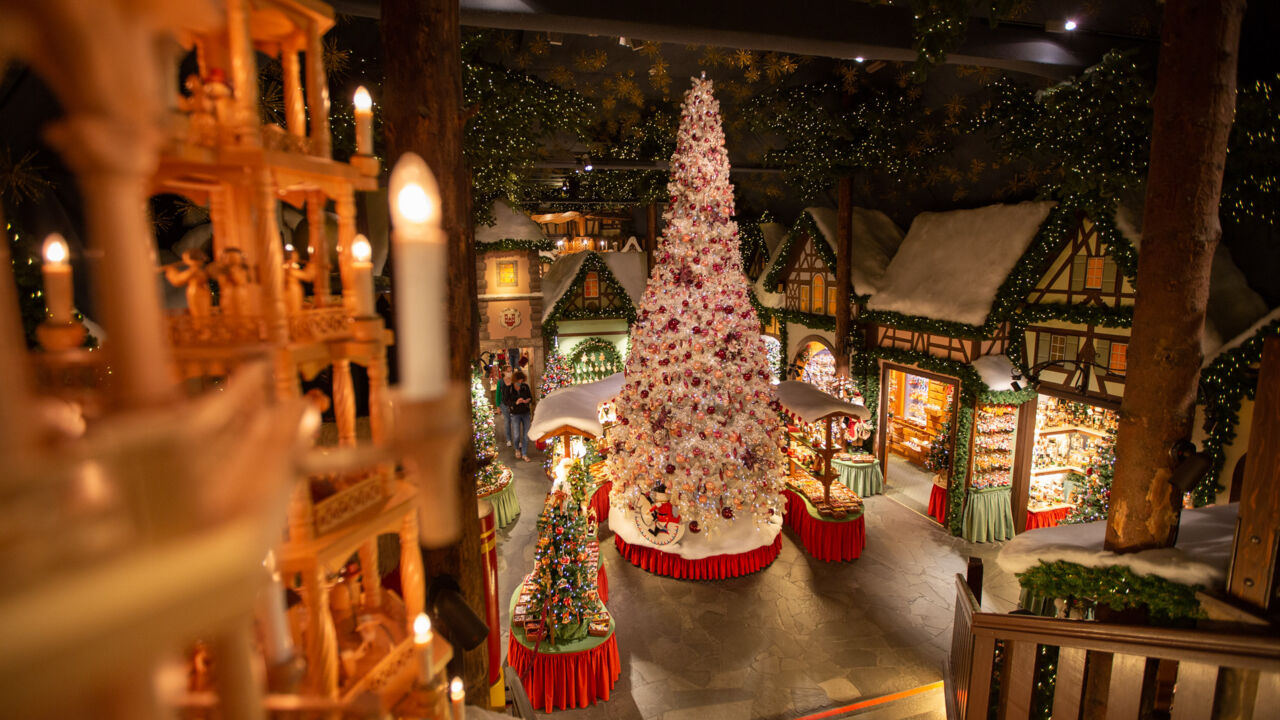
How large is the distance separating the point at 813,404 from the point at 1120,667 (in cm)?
548

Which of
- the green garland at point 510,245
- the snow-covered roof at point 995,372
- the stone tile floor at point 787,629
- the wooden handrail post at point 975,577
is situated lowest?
the stone tile floor at point 787,629

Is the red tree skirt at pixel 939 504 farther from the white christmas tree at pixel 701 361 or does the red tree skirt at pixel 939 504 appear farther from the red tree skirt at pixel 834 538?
the white christmas tree at pixel 701 361

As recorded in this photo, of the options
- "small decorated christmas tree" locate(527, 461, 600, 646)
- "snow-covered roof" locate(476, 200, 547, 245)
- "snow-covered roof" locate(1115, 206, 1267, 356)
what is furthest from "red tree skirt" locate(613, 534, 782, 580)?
"snow-covered roof" locate(476, 200, 547, 245)

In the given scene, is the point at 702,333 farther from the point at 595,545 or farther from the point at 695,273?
the point at 595,545

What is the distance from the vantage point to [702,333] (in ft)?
22.7

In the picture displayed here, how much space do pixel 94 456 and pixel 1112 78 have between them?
7176 millimetres

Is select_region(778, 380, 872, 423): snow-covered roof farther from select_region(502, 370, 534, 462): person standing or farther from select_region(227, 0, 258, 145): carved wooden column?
select_region(227, 0, 258, 145): carved wooden column

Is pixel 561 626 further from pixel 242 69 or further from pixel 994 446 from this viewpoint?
pixel 994 446

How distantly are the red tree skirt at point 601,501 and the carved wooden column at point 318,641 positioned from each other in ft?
23.6

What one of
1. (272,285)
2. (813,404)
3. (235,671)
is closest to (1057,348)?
(813,404)

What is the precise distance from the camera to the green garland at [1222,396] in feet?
17.4

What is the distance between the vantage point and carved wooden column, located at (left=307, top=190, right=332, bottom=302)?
1802mm

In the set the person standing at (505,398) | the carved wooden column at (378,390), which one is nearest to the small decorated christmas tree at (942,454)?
the person standing at (505,398)

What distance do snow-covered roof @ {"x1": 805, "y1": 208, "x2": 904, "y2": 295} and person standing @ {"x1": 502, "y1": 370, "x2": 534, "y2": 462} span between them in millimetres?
6508
